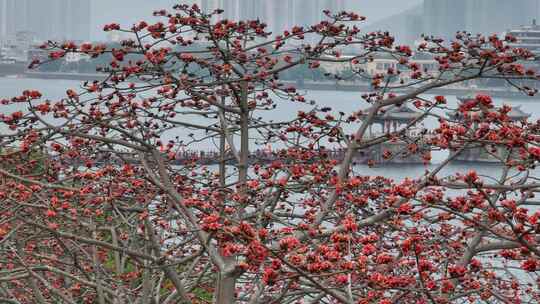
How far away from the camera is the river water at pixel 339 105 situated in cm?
7232

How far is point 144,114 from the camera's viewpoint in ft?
25.4

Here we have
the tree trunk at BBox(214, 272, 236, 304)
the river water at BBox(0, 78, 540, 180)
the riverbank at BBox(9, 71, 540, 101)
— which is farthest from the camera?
the riverbank at BBox(9, 71, 540, 101)

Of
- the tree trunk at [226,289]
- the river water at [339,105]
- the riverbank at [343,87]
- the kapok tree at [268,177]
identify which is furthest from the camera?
the riverbank at [343,87]

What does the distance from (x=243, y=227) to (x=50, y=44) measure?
121 inches

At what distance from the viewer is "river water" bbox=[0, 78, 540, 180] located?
72.3 metres

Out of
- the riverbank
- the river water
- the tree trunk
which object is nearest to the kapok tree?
the tree trunk

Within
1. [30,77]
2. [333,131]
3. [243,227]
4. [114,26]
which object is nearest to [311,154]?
[333,131]

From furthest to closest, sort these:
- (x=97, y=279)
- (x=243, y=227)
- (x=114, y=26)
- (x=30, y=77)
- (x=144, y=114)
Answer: (x=30, y=77)
(x=144, y=114)
(x=114, y=26)
(x=97, y=279)
(x=243, y=227)

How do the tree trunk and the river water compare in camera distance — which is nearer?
the tree trunk

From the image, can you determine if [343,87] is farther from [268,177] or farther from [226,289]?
[226,289]

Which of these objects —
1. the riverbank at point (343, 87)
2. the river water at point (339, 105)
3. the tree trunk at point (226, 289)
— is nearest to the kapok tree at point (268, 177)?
the tree trunk at point (226, 289)

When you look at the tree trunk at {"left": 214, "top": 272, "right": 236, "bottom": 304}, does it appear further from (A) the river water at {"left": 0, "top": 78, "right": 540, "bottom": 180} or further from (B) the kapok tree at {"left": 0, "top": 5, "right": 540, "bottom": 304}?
(A) the river water at {"left": 0, "top": 78, "right": 540, "bottom": 180}

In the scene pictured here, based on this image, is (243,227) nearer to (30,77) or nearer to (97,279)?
(97,279)

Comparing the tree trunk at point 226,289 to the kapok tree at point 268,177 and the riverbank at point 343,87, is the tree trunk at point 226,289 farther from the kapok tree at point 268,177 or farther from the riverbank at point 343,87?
the riverbank at point 343,87
